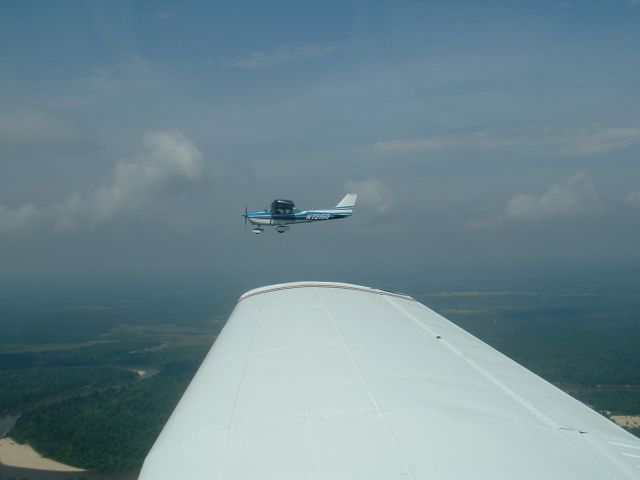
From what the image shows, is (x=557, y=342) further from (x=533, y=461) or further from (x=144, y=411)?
(x=533, y=461)

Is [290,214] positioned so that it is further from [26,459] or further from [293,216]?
[26,459]

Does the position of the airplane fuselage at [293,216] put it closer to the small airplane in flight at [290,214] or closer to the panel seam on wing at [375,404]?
the small airplane in flight at [290,214]

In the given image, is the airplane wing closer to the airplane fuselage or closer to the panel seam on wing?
the panel seam on wing

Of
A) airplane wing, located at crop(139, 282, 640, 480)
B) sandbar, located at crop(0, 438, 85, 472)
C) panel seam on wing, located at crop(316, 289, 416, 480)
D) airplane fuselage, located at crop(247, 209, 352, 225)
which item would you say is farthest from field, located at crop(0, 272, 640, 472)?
airplane wing, located at crop(139, 282, 640, 480)

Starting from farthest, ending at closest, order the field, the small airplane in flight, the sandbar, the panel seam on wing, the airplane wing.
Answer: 1. the field
2. the sandbar
3. the small airplane in flight
4. the airplane wing
5. the panel seam on wing

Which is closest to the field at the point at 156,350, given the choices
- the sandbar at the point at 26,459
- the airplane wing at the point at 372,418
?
the sandbar at the point at 26,459

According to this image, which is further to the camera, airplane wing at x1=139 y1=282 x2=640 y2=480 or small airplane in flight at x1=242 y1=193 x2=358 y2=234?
→ small airplane in flight at x1=242 y1=193 x2=358 y2=234

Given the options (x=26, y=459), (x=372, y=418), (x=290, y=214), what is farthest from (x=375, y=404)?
(x=26, y=459)

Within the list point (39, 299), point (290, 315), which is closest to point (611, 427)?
point (290, 315)
